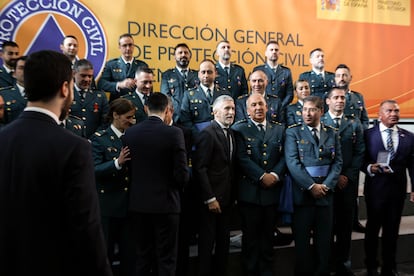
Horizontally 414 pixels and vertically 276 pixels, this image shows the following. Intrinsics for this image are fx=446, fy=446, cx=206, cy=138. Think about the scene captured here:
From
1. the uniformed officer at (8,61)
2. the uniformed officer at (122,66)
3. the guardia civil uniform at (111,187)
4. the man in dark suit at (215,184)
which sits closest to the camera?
the guardia civil uniform at (111,187)

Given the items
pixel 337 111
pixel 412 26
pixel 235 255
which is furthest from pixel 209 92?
pixel 412 26

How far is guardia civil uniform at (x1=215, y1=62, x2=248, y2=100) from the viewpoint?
4.76 meters

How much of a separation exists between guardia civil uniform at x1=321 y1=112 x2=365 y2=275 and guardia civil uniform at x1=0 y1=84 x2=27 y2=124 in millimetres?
2619

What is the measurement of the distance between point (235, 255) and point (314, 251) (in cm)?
64

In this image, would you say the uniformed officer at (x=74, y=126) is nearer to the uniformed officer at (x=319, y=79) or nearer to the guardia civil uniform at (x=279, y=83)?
the guardia civil uniform at (x=279, y=83)

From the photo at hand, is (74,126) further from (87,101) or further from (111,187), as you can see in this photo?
(87,101)

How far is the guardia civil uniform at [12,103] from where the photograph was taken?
11.4ft

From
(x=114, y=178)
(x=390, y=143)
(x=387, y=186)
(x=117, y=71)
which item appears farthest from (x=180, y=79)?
(x=387, y=186)

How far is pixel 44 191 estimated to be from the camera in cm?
132

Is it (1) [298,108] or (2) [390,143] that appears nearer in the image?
(2) [390,143]

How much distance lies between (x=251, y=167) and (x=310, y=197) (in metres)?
0.53

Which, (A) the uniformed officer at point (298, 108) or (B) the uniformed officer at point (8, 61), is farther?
(A) the uniformed officer at point (298, 108)

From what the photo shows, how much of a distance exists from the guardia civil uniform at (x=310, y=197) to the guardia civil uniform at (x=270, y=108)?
2.45 ft

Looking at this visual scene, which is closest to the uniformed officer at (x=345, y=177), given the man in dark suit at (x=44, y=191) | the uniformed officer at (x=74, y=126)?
the uniformed officer at (x=74, y=126)
